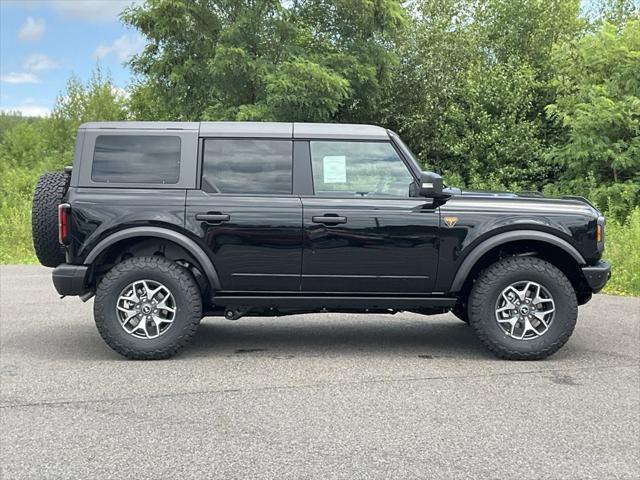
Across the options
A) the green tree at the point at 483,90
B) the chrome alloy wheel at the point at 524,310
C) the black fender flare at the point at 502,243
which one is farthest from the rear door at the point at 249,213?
the green tree at the point at 483,90

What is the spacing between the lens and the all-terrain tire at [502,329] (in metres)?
→ 5.28

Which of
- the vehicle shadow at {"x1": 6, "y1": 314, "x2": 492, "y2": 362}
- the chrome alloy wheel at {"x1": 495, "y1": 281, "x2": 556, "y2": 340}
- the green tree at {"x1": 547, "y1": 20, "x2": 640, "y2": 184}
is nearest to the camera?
the chrome alloy wheel at {"x1": 495, "y1": 281, "x2": 556, "y2": 340}

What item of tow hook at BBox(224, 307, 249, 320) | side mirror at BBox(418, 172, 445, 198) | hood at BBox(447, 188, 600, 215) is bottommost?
Answer: tow hook at BBox(224, 307, 249, 320)

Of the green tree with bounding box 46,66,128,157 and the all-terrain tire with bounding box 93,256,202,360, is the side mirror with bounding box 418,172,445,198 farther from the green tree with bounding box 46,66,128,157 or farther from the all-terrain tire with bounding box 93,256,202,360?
the green tree with bounding box 46,66,128,157

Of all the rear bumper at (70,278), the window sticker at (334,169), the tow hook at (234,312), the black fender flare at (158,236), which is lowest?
the tow hook at (234,312)

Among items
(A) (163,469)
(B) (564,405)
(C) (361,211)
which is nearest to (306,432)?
(A) (163,469)

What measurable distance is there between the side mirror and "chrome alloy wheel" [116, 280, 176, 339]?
220 cm

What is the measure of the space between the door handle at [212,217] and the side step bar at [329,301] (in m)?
0.62

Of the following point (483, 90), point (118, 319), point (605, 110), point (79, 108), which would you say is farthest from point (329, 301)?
point (79, 108)

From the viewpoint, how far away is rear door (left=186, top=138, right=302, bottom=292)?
5266 millimetres

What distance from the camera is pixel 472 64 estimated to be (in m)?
20.8

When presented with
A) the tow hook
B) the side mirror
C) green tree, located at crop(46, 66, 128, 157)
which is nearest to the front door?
the side mirror

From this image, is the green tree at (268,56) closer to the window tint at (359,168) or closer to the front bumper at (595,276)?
the window tint at (359,168)

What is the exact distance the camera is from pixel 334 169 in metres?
5.41
